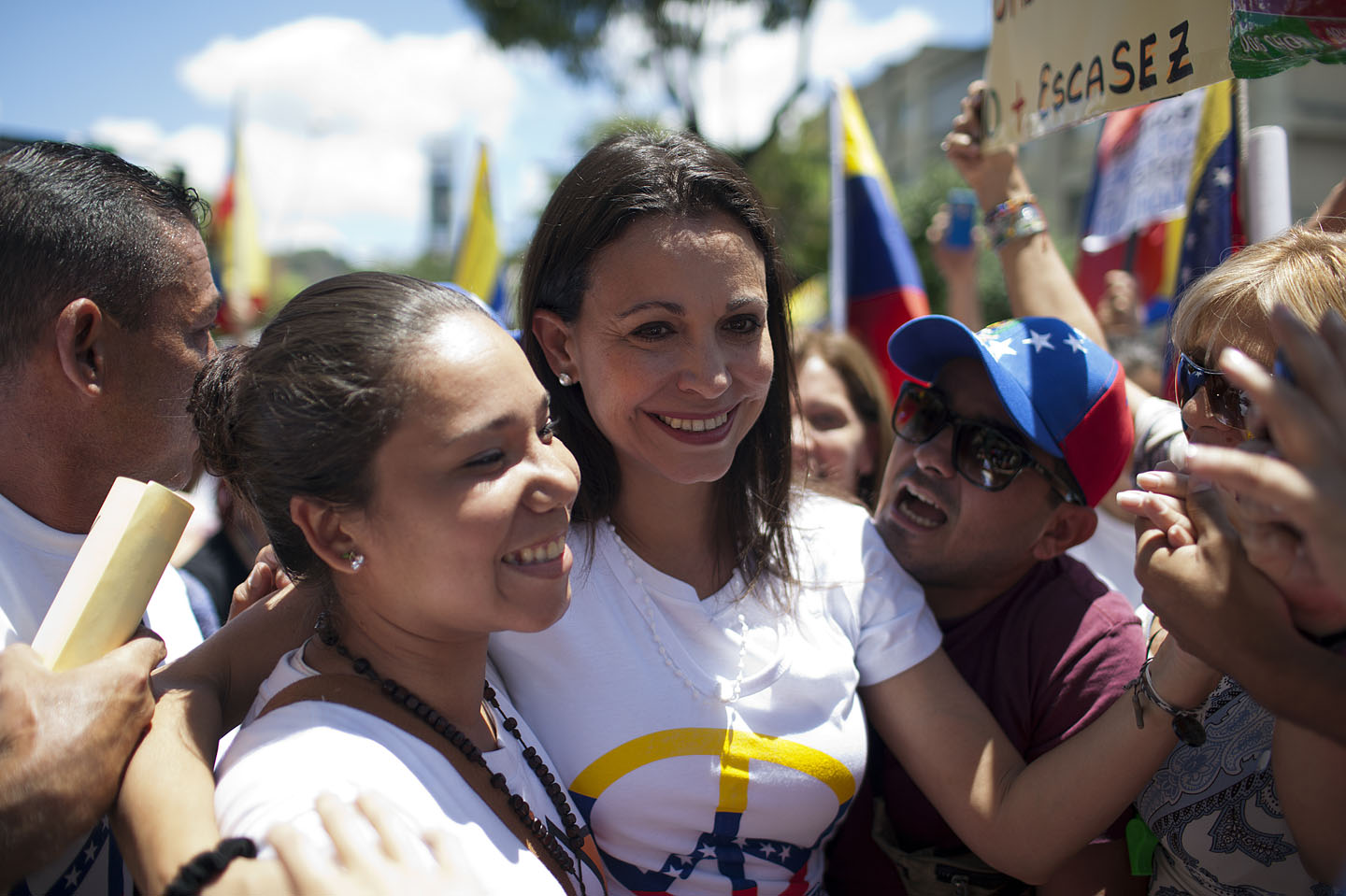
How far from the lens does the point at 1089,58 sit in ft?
7.33

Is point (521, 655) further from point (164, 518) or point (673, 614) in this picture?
point (164, 518)

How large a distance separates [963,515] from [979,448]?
0.54ft

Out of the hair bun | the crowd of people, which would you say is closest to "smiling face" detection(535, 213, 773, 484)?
the crowd of people

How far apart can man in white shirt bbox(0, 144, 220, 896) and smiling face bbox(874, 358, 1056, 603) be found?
1.69 metres

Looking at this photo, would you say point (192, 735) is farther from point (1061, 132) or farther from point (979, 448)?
point (1061, 132)

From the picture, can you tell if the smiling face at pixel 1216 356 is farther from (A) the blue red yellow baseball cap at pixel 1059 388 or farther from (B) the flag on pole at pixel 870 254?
(B) the flag on pole at pixel 870 254

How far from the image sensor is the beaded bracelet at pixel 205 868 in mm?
1167

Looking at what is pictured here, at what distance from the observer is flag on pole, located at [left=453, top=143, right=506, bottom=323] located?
5.93 meters

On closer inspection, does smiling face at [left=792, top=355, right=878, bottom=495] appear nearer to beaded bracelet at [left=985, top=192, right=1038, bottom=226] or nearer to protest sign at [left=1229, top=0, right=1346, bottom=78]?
beaded bracelet at [left=985, top=192, right=1038, bottom=226]

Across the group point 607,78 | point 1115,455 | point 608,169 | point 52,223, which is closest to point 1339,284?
point 1115,455

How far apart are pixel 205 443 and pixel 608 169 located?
964mm

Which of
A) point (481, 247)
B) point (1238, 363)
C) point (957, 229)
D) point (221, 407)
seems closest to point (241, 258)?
point (481, 247)

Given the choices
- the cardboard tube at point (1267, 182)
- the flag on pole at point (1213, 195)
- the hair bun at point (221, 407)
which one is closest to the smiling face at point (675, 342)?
the hair bun at point (221, 407)

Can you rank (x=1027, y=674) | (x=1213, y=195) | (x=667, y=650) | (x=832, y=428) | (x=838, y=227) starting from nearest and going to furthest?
1. (x=667, y=650)
2. (x=1027, y=674)
3. (x=1213, y=195)
4. (x=832, y=428)
5. (x=838, y=227)
